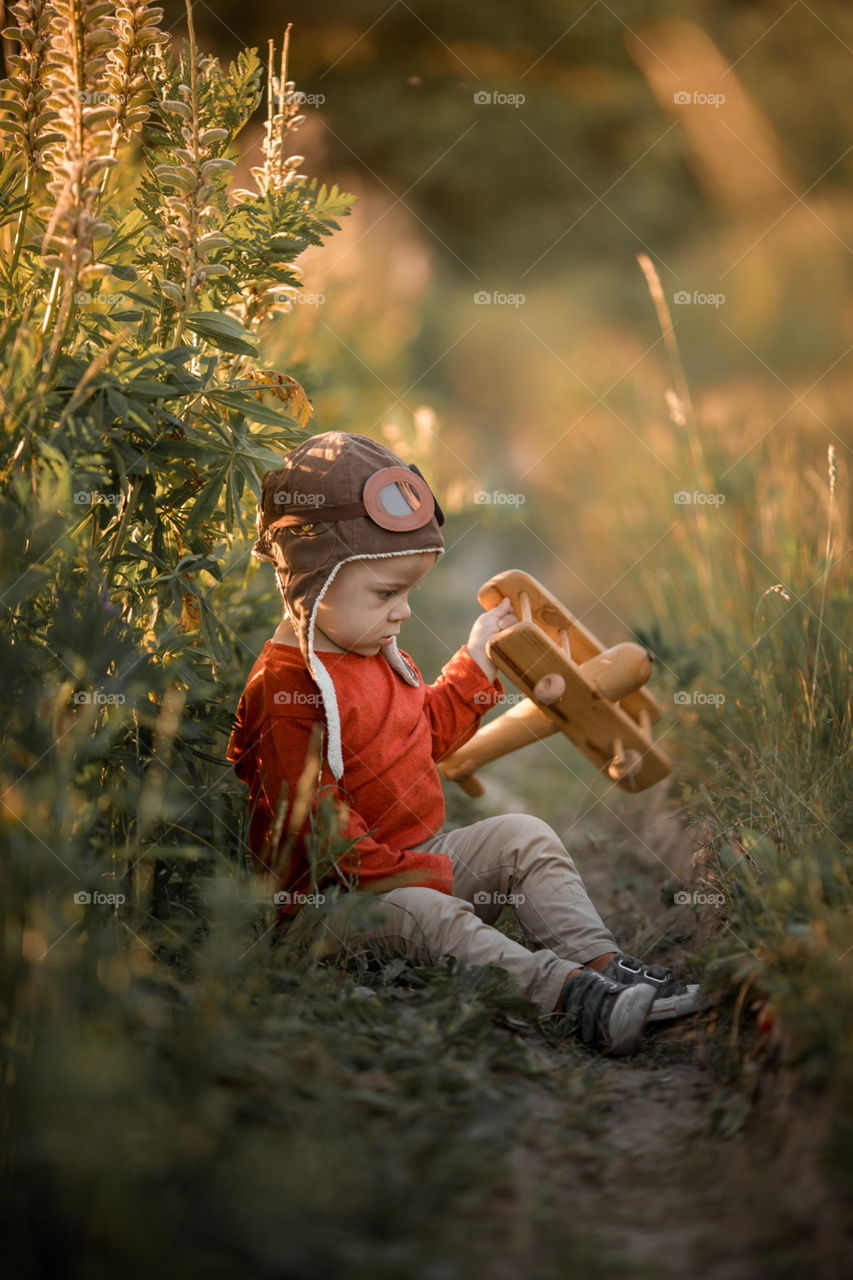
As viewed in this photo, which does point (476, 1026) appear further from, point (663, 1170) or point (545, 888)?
point (545, 888)

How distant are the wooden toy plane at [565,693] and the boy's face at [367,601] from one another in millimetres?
238

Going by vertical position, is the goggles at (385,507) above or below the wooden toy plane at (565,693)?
above

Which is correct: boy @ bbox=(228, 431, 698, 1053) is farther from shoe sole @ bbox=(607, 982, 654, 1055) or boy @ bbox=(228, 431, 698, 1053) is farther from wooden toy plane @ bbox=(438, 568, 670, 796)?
wooden toy plane @ bbox=(438, 568, 670, 796)

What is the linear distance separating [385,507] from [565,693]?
1.95ft

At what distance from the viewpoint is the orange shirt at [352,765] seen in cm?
226

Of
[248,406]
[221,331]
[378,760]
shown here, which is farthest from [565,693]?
[221,331]

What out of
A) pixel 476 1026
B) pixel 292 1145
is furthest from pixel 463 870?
pixel 292 1145

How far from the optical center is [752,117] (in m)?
3.83

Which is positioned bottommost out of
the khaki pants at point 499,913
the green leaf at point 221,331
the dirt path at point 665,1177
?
the khaki pants at point 499,913

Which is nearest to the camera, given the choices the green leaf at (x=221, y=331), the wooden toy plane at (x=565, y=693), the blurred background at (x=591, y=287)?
the green leaf at (x=221, y=331)

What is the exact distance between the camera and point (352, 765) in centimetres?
233

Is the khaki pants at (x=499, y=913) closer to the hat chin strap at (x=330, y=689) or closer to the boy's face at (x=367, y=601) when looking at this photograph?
the hat chin strap at (x=330, y=689)

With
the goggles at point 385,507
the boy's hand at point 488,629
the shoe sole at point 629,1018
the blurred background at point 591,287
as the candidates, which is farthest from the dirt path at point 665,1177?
the blurred background at point 591,287

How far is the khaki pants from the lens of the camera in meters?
2.17
